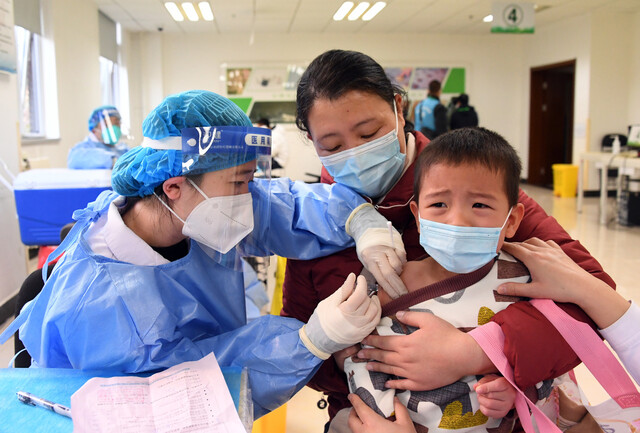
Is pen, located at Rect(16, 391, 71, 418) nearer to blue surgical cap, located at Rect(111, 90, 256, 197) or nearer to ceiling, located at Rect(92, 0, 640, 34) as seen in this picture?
blue surgical cap, located at Rect(111, 90, 256, 197)

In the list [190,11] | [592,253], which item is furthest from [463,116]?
[190,11]

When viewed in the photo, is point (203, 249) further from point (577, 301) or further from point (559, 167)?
point (559, 167)

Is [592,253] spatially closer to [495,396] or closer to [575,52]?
[495,396]

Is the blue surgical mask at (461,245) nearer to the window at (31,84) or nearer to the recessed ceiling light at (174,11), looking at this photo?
the window at (31,84)

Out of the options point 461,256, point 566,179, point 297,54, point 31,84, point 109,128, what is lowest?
point 566,179

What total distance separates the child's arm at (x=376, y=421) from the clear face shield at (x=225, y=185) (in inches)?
18.3

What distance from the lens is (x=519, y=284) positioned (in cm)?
105

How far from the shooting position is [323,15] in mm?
8859

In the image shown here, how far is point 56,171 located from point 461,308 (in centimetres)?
269

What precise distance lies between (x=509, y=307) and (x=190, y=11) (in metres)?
8.47

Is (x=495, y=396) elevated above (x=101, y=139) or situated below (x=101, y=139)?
below

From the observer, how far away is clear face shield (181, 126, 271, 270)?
1.12 m

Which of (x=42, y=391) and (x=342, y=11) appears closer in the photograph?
(x=42, y=391)

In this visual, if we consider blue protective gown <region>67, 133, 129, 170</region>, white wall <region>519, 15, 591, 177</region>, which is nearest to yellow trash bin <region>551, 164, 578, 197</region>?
white wall <region>519, 15, 591, 177</region>
